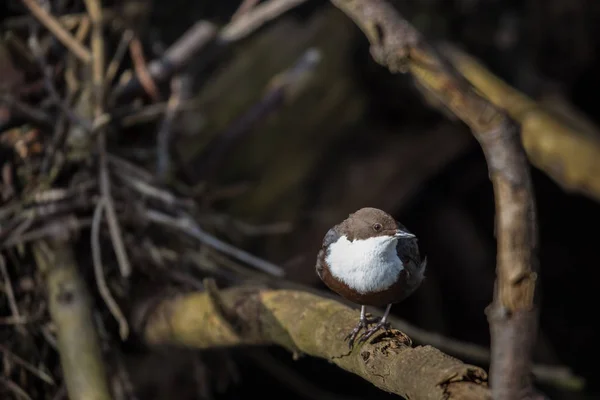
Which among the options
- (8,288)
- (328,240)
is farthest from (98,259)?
(328,240)

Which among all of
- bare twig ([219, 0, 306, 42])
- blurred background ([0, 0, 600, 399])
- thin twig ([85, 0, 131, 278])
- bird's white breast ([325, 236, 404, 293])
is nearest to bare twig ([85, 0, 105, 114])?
thin twig ([85, 0, 131, 278])

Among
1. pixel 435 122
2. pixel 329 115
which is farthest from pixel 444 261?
pixel 329 115

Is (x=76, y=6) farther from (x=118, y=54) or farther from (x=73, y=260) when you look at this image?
(x=73, y=260)

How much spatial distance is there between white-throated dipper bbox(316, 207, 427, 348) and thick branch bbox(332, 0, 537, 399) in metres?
0.34

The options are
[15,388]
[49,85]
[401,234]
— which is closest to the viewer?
[401,234]

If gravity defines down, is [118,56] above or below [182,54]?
below

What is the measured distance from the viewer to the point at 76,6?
2957 millimetres

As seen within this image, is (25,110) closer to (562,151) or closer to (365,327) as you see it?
(365,327)

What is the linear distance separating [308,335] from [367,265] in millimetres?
431

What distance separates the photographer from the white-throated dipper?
4.14 ft

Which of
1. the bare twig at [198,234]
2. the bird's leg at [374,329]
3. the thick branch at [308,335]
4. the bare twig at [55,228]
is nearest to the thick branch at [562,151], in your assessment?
the thick branch at [308,335]

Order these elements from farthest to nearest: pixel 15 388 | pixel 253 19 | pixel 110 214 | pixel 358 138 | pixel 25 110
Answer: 1. pixel 358 138
2. pixel 253 19
3. pixel 25 110
4. pixel 110 214
5. pixel 15 388

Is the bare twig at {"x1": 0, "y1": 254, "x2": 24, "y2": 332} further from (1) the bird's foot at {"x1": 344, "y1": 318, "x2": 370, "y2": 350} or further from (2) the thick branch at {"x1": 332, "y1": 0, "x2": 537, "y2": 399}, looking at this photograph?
(2) the thick branch at {"x1": 332, "y1": 0, "x2": 537, "y2": 399}

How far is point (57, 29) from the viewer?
2662 mm
